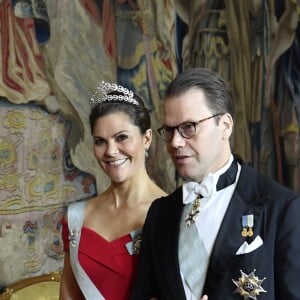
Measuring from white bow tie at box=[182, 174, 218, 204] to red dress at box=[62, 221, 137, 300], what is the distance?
71 centimetres

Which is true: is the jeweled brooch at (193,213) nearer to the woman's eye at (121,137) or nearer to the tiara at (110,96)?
the woman's eye at (121,137)

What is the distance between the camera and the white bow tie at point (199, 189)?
1966 millimetres

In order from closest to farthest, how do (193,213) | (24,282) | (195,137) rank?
(195,137)
(193,213)
(24,282)

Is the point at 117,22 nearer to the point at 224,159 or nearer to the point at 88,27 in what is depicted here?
the point at 88,27

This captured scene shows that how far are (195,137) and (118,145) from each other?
0.81 metres

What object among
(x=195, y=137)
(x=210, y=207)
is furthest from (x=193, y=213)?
(x=195, y=137)

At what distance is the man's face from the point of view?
190 cm

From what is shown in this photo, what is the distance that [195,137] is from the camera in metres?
1.90

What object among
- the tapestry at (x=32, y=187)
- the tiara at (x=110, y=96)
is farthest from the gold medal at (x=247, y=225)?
the tapestry at (x=32, y=187)

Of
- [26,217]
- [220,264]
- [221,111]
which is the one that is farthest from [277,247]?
[26,217]

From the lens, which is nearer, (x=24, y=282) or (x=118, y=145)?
(x=118, y=145)

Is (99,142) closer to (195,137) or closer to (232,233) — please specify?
(195,137)

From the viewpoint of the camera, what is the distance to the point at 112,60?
212 inches

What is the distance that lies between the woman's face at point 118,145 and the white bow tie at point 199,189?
0.65 metres
